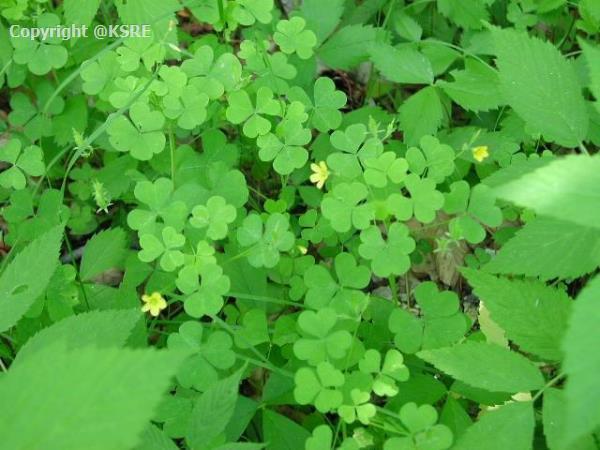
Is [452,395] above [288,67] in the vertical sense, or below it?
below

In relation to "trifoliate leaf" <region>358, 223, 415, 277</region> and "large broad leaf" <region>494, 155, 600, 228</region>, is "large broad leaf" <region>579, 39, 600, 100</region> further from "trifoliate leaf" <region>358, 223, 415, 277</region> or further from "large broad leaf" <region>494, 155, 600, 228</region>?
"trifoliate leaf" <region>358, 223, 415, 277</region>

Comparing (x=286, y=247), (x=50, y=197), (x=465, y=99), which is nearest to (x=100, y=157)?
(x=50, y=197)

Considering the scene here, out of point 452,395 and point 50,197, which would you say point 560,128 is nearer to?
point 452,395

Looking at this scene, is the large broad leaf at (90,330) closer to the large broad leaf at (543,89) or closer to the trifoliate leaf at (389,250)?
the trifoliate leaf at (389,250)

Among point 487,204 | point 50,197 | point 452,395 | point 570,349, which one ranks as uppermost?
point 570,349

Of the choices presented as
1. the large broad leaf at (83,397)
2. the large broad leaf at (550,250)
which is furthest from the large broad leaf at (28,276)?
the large broad leaf at (550,250)
